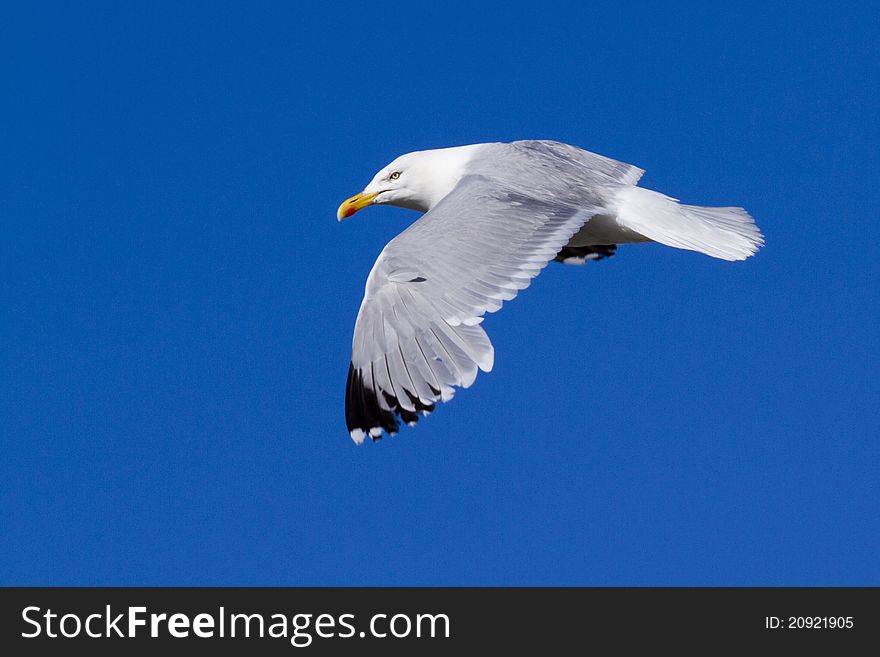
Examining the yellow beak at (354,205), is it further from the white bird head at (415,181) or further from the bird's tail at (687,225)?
the bird's tail at (687,225)

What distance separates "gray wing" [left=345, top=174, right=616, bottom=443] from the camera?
5.10 meters

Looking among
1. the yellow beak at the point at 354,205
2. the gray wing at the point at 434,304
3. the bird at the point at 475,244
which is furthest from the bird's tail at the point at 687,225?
the yellow beak at the point at 354,205

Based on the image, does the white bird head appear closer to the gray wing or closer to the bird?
the bird

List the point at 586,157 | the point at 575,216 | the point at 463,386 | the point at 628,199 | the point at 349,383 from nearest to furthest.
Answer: the point at 463,386, the point at 349,383, the point at 575,216, the point at 628,199, the point at 586,157

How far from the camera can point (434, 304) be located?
Result: 5.23m

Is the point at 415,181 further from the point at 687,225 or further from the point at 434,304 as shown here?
the point at 434,304

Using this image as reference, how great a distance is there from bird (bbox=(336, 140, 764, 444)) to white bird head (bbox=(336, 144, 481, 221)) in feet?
0.04

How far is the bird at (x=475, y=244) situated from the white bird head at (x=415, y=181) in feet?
0.04

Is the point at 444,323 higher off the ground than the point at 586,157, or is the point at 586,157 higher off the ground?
the point at 586,157

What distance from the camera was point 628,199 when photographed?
635 centimetres
